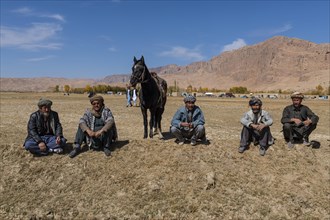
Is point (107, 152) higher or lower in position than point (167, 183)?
higher

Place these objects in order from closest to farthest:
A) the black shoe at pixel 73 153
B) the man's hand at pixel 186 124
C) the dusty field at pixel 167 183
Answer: the dusty field at pixel 167 183
the black shoe at pixel 73 153
the man's hand at pixel 186 124

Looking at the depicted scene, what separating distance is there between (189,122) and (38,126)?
3959 millimetres

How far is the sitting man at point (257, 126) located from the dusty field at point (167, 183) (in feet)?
0.78

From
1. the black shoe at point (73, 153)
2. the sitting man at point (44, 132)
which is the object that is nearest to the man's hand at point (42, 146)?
the sitting man at point (44, 132)

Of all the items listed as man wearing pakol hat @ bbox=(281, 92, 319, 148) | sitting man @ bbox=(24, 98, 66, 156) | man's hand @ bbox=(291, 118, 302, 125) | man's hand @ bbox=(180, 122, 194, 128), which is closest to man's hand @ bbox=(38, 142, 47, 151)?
sitting man @ bbox=(24, 98, 66, 156)

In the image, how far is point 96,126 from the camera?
323 inches

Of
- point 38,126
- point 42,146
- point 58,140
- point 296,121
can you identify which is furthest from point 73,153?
point 296,121

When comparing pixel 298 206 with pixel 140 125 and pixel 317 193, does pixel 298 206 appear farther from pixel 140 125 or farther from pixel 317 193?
pixel 140 125

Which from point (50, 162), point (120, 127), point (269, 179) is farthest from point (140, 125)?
point (269, 179)

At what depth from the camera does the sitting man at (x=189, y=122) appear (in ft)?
27.8

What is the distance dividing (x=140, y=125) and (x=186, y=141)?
21.7ft

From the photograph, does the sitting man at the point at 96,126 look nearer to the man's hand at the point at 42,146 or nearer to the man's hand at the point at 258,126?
the man's hand at the point at 42,146

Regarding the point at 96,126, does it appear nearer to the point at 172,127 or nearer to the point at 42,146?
the point at 42,146

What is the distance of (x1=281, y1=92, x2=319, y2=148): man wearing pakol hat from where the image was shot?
8.60 meters
